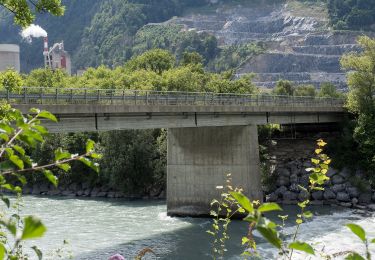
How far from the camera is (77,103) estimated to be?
27.0m

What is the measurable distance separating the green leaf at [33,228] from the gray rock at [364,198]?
42545mm

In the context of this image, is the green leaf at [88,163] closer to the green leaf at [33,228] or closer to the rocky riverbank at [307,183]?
the green leaf at [33,228]

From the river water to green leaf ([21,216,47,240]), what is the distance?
19.1 meters

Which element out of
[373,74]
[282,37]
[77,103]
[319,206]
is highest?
[282,37]

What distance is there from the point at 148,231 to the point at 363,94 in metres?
25.8

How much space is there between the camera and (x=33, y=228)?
7.39 ft

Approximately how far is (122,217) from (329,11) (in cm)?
16491

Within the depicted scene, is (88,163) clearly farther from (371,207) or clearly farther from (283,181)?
(283,181)

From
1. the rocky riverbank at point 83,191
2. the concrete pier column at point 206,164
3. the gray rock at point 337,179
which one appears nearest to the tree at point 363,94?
the gray rock at point 337,179

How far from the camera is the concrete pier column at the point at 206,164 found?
3903cm

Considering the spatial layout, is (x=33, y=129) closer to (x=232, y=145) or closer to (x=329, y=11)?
(x=232, y=145)

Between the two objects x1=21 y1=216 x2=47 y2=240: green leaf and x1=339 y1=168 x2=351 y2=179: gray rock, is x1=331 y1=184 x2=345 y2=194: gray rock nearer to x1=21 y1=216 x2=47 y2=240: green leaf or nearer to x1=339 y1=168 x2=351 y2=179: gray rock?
x1=339 y1=168 x2=351 y2=179: gray rock

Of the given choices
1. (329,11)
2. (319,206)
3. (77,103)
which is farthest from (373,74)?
(329,11)

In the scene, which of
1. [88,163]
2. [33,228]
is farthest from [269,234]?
[88,163]
